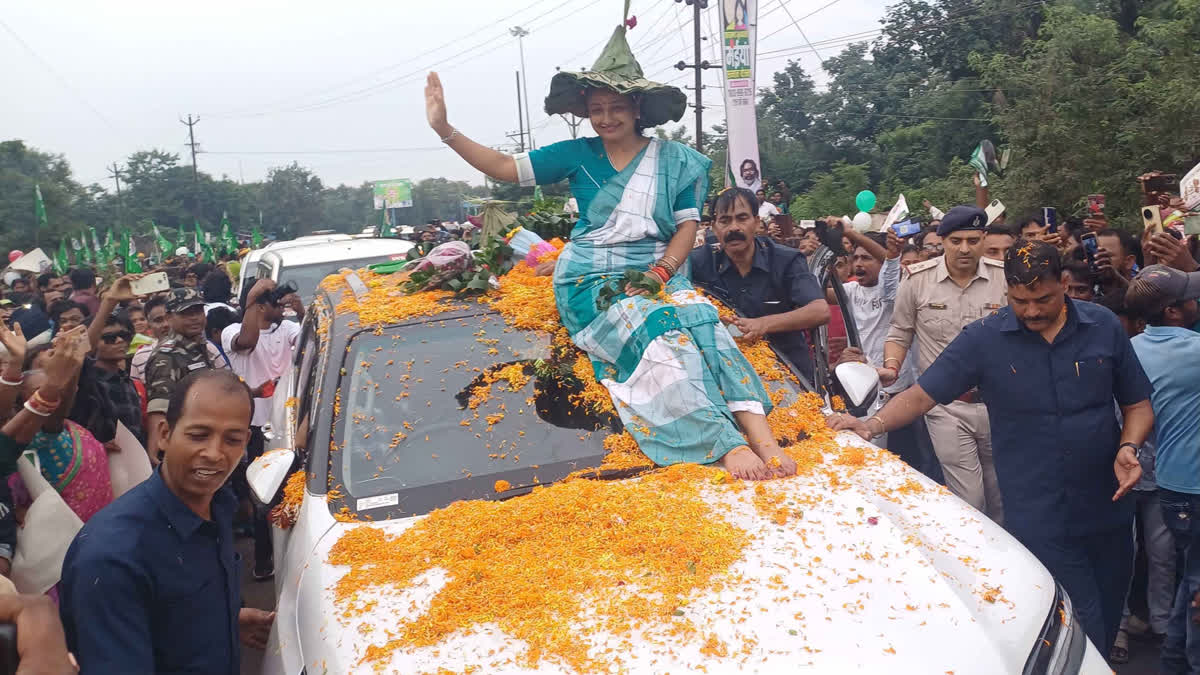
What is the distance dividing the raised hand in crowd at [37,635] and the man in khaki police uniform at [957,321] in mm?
4323

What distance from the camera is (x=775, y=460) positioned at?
11.4 ft

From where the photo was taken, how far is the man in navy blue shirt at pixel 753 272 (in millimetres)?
5109

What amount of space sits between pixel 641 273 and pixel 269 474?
5.58 feet

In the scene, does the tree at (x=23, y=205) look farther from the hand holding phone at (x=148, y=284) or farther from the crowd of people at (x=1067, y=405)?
the crowd of people at (x=1067, y=405)

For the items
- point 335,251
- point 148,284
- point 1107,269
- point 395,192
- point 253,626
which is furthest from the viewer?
point 395,192

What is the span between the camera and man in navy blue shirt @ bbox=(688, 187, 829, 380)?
511 cm

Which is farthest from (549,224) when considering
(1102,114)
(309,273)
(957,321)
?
(1102,114)

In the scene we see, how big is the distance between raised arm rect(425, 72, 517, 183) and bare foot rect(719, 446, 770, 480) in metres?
1.68

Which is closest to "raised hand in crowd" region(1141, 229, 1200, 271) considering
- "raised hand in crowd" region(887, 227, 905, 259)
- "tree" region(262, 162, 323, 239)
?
"raised hand in crowd" region(887, 227, 905, 259)

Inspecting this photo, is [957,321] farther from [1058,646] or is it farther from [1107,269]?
[1058,646]

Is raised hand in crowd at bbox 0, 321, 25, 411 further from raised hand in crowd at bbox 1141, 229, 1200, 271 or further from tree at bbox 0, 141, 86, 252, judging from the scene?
tree at bbox 0, 141, 86, 252

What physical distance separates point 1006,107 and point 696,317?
64.9 ft

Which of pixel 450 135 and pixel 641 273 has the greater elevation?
pixel 450 135

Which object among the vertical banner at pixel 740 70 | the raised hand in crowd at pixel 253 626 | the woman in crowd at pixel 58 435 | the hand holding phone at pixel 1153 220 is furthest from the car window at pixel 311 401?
the vertical banner at pixel 740 70
